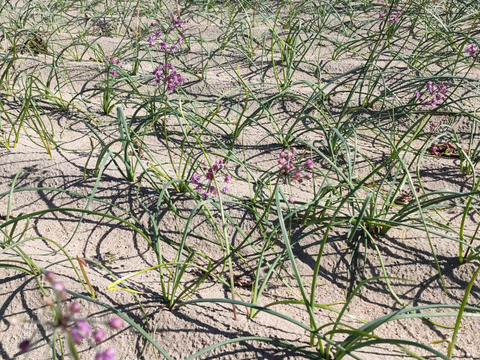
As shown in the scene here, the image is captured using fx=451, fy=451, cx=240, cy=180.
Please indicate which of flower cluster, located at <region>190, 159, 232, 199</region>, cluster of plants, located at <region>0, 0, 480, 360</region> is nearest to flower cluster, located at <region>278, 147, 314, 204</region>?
cluster of plants, located at <region>0, 0, 480, 360</region>

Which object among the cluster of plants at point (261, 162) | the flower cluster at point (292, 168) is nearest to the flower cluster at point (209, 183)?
the cluster of plants at point (261, 162)

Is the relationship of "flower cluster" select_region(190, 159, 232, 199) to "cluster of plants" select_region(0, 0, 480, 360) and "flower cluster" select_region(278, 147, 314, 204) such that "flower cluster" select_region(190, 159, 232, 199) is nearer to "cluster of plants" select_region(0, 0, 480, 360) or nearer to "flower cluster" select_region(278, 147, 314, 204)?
"cluster of plants" select_region(0, 0, 480, 360)

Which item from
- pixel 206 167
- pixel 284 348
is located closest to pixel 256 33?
pixel 206 167

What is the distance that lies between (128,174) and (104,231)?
0.29 m

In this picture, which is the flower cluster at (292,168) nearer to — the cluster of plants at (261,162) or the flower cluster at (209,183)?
the cluster of plants at (261,162)

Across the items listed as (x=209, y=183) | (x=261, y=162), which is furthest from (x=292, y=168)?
(x=261, y=162)

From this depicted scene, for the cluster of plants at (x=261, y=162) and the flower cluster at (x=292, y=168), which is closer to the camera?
the flower cluster at (x=292, y=168)

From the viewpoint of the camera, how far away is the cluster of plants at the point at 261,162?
4.45 ft

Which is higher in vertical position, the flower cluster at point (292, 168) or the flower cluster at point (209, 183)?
the flower cluster at point (209, 183)

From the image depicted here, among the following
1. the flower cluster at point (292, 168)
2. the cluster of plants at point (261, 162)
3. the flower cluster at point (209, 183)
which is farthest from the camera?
the flower cluster at point (209, 183)

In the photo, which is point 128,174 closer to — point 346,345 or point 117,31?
point 346,345

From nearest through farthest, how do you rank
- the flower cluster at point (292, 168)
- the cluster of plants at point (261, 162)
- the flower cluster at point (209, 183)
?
the flower cluster at point (292, 168)
the cluster of plants at point (261, 162)
the flower cluster at point (209, 183)

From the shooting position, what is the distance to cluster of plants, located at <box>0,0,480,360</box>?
1.36 meters

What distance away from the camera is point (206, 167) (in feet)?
6.72
